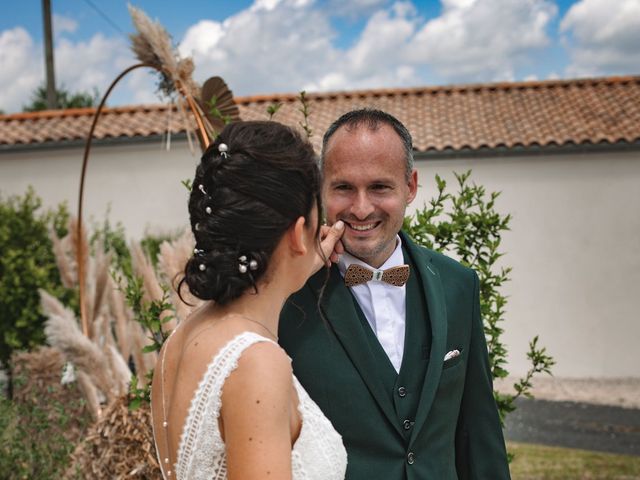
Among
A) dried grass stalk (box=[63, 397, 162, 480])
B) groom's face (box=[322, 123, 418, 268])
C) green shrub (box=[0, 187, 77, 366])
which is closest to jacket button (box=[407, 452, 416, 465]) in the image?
groom's face (box=[322, 123, 418, 268])

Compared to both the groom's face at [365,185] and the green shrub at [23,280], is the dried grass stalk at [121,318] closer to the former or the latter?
the groom's face at [365,185]

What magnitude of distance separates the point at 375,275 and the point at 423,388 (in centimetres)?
39

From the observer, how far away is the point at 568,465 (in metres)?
7.91

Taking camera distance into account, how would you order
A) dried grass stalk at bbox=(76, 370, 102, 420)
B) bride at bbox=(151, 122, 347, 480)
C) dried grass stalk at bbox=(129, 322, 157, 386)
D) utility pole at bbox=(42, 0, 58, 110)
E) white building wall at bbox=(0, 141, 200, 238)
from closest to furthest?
1. bride at bbox=(151, 122, 347, 480)
2. dried grass stalk at bbox=(129, 322, 157, 386)
3. dried grass stalk at bbox=(76, 370, 102, 420)
4. white building wall at bbox=(0, 141, 200, 238)
5. utility pole at bbox=(42, 0, 58, 110)

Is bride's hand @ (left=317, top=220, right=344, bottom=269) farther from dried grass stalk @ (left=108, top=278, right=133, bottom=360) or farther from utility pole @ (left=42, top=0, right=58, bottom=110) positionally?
utility pole @ (left=42, top=0, right=58, bottom=110)

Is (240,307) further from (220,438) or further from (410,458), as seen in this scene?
(410,458)

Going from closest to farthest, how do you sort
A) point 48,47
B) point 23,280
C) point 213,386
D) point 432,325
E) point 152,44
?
point 213,386, point 432,325, point 152,44, point 23,280, point 48,47

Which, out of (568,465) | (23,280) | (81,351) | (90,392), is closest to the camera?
(81,351)

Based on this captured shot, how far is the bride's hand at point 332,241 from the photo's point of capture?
2.09 meters

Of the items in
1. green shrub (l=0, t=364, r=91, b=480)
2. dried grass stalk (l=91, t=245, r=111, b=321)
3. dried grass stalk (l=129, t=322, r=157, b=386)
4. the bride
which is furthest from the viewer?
dried grass stalk (l=91, t=245, r=111, b=321)

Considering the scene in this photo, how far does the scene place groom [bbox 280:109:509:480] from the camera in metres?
2.07

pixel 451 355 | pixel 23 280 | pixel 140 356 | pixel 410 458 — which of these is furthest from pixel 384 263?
pixel 23 280

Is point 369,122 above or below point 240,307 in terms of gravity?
above

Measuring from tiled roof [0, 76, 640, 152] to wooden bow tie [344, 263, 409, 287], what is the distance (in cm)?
1117
